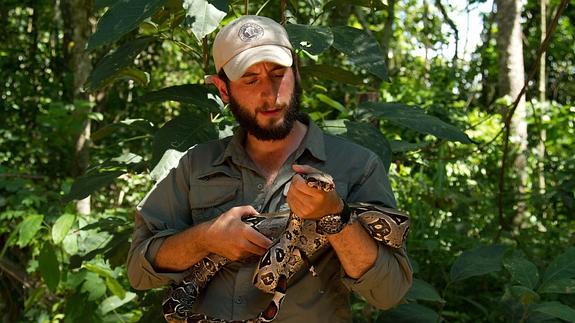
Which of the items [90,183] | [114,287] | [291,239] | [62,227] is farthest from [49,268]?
[291,239]

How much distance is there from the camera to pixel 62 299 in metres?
6.02

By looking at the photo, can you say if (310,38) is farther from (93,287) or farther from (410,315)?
(93,287)

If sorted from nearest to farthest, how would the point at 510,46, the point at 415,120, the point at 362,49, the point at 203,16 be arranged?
the point at 203,16, the point at 362,49, the point at 415,120, the point at 510,46

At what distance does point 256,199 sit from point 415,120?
979 millimetres

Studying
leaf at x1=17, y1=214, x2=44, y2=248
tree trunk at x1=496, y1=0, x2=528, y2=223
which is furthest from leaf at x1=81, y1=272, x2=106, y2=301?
tree trunk at x1=496, y1=0, x2=528, y2=223

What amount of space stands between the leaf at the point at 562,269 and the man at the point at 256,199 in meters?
1.29

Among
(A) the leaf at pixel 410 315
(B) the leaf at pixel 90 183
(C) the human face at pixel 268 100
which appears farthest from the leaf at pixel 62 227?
(C) the human face at pixel 268 100

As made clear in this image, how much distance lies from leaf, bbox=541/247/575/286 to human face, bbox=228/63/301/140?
61.7 inches

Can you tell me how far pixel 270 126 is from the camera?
254 centimetres

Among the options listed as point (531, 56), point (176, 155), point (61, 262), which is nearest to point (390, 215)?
point (176, 155)

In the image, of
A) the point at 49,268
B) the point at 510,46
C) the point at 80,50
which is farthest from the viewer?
the point at 510,46

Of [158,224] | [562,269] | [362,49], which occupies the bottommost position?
[562,269]

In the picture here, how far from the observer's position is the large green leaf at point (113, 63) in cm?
333

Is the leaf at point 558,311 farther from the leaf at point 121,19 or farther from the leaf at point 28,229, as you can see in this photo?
the leaf at point 28,229
